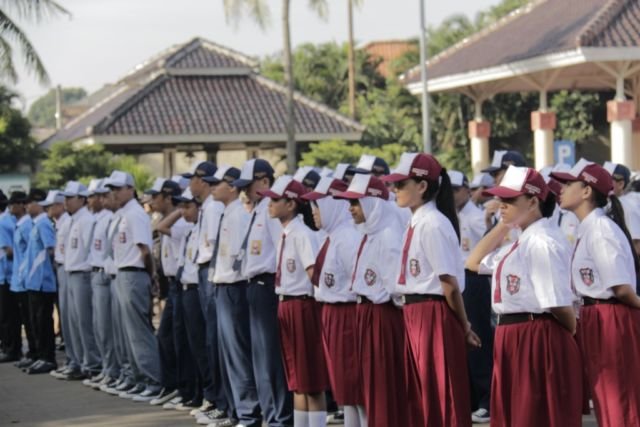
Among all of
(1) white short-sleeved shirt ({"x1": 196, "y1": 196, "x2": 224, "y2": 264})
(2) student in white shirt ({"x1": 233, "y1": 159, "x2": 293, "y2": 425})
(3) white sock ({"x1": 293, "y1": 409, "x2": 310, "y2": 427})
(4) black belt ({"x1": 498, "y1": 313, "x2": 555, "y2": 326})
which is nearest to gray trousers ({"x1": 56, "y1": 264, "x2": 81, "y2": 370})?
(1) white short-sleeved shirt ({"x1": 196, "y1": 196, "x2": 224, "y2": 264})

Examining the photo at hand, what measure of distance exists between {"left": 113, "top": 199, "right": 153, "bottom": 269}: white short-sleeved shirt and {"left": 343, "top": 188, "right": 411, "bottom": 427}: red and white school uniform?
5.38 metres

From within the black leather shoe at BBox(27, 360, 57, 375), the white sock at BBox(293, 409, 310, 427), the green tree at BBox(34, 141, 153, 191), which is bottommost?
the black leather shoe at BBox(27, 360, 57, 375)

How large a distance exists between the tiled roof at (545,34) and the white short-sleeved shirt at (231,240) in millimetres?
15194

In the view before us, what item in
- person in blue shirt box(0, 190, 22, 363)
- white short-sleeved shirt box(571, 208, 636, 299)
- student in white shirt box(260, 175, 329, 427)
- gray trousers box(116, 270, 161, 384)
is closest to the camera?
white short-sleeved shirt box(571, 208, 636, 299)

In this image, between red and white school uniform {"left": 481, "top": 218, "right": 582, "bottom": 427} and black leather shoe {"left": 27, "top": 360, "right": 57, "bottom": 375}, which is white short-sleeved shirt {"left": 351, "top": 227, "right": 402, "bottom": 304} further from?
black leather shoe {"left": 27, "top": 360, "right": 57, "bottom": 375}

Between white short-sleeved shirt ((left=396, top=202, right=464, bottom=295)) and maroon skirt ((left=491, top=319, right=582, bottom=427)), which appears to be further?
white short-sleeved shirt ((left=396, top=202, right=464, bottom=295))

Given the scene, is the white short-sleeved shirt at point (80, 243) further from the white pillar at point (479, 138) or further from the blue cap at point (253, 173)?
the white pillar at point (479, 138)

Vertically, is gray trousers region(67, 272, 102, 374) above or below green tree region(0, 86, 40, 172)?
below

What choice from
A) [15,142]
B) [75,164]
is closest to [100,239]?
[75,164]

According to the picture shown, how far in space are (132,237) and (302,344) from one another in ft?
14.4

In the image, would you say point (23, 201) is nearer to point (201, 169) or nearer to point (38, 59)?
point (38, 59)

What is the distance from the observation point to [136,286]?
49.8ft

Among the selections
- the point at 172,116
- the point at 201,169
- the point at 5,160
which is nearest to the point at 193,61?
the point at 172,116

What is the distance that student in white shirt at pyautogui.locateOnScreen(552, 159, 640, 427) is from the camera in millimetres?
9281
